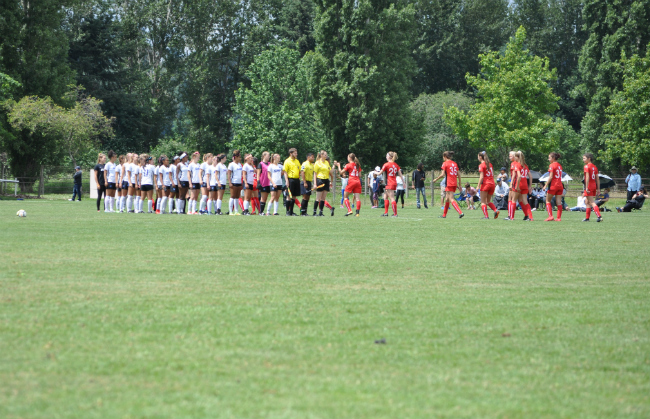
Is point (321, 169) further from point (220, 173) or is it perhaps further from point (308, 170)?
point (220, 173)

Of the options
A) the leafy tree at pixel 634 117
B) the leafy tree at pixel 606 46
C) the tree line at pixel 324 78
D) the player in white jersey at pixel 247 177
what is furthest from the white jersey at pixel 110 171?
the leafy tree at pixel 606 46

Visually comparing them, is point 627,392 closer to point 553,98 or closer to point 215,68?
point 553,98

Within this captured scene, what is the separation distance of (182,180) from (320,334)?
852 inches

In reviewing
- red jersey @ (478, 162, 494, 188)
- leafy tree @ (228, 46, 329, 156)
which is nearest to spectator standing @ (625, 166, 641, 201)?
red jersey @ (478, 162, 494, 188)

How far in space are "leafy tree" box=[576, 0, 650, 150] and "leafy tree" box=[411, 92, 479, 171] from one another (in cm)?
1233

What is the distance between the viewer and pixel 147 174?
26.8 metres

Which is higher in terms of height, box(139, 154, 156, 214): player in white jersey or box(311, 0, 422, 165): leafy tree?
box(311, 0, 422, 165): leafy tree

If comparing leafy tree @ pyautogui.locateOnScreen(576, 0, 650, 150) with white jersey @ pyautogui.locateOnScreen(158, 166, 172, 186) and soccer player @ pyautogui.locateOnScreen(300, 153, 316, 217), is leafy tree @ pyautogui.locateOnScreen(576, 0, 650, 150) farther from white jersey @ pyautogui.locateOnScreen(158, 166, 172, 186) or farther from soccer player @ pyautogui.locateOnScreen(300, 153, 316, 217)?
white jersey @ pyautogui.locateOnScreen(158, 166, 172, 186)

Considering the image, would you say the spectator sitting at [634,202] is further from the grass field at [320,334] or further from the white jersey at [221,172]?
the grass field at [320,334]

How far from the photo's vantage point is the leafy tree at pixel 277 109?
6638 centimetres

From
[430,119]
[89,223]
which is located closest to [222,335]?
[89,223]

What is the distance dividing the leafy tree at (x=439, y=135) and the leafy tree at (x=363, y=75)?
33.7ft

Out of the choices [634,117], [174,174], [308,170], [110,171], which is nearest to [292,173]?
[308,170]

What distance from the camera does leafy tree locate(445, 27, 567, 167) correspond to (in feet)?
182
